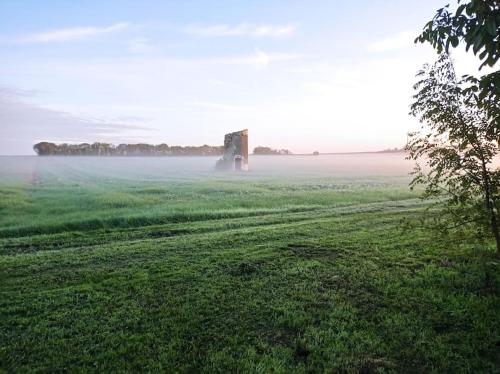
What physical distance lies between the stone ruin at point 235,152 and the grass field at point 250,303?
56343mm

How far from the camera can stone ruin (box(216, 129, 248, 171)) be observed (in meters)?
71.5

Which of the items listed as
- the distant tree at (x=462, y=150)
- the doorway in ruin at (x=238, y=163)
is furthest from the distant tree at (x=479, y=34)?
the doorway in ruin at (x=238, y=163)

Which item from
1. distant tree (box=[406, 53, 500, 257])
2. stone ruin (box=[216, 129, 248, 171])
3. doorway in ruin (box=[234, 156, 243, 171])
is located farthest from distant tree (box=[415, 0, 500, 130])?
doorway in ruin (box=[234, 156, 243, 171])

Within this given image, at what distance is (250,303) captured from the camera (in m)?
8.39

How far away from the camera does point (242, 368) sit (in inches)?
236

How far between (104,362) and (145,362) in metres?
0.74

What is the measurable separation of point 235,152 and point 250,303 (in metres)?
67.1

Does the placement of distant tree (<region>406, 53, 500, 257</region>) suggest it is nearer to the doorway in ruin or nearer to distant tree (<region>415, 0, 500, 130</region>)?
distant tree (<region>415, 0, 500, 130</region>)

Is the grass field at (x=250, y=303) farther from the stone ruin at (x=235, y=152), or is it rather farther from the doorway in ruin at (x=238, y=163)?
the doorway in ruin at (x=238, y=163)

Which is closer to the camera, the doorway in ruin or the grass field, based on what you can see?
the grass field

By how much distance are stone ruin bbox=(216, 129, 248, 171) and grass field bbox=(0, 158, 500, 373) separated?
56.3m

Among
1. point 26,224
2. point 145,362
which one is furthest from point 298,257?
point 26,224

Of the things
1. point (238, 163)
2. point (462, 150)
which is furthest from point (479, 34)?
point (238, 163)

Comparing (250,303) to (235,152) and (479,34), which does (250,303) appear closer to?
(479,34)
